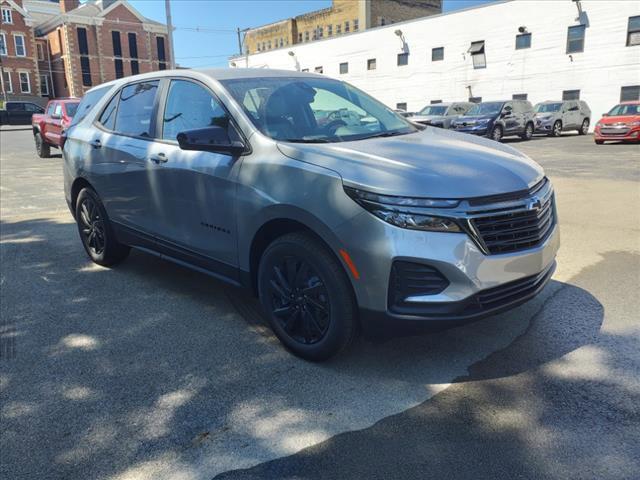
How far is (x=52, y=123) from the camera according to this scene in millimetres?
15547

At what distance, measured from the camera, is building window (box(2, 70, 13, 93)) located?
55100 mm

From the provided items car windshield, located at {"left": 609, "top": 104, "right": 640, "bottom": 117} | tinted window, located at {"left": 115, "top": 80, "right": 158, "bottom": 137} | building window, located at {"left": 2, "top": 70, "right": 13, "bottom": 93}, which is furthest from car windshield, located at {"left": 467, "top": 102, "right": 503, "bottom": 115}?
building window, located at {"left": 2, "top": 70, "right": 13, "bottom": 93}

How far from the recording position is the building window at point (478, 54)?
32500 millimetres

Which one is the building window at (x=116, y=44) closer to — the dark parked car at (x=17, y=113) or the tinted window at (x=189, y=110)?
the dark parked car at (x=17, y=113)

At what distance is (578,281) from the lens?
468 cm

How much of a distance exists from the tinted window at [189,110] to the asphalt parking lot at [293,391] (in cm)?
144

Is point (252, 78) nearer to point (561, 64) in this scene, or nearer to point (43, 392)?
point (43, 392)

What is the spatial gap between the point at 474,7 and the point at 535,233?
111ft

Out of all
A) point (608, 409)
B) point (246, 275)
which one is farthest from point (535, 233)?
point (246, 275)

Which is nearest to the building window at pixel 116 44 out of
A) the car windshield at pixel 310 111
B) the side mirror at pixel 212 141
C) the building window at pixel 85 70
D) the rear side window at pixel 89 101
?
the building window at pixel 85 70

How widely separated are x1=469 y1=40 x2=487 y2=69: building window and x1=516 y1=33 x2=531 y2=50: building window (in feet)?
6.96

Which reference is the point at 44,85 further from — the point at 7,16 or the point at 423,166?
the point at 423,166

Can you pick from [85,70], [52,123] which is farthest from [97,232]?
[85,70]

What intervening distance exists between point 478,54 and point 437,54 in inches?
127
